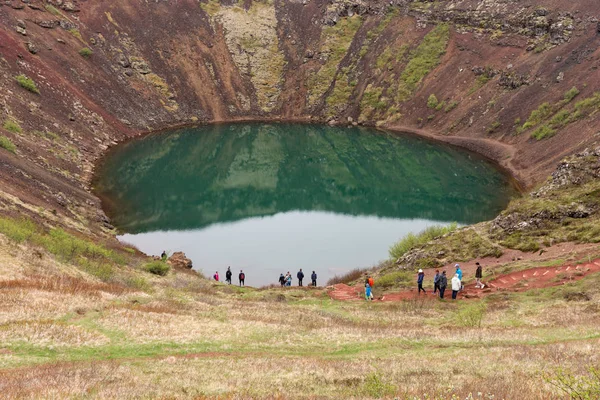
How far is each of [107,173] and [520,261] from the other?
53742mm

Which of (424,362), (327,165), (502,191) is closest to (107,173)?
(327,165)

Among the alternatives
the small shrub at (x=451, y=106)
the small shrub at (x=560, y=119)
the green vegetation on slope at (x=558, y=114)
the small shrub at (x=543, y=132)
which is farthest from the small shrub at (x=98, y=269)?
the small shrub at (x=451, y=106)

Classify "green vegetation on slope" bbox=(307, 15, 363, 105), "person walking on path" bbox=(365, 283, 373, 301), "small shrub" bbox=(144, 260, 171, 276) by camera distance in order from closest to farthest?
"person walking on path" bbox=(365, 283, 373, 301) < "small shrub" bbox=(144, 260, 171, 276) < "green vegetation on slope" bbox=(307, 15, 363, 105)

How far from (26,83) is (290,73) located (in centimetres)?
5962

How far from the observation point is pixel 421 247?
139 feet

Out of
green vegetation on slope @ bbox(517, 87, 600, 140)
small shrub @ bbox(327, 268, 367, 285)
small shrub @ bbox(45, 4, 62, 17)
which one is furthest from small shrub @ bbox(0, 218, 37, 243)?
small shrub @ bbox(45, 4, 62, 17)

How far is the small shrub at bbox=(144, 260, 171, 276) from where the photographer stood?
37.5 meters

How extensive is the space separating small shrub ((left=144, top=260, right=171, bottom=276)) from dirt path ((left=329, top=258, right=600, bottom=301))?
12.5m

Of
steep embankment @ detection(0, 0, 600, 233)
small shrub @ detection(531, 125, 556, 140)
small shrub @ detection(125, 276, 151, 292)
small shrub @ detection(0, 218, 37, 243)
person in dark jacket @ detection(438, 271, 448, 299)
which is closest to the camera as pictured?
person in dark jacket @ detection(438, 271, 448, 299)

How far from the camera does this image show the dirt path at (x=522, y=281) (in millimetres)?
29188

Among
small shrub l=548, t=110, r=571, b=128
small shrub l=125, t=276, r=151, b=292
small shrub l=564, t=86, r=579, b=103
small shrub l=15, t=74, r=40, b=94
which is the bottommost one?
small shrub l=125, t=276, r=151, b=292

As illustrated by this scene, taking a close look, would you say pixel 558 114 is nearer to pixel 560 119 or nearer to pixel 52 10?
pixel 560 119

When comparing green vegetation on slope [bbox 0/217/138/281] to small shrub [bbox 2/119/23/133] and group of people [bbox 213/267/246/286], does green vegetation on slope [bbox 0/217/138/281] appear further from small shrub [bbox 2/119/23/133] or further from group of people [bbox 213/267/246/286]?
small shrub [bbox 2/119/23/133]

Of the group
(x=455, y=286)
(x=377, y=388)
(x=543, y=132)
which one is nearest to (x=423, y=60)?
(x=543, y=132)
